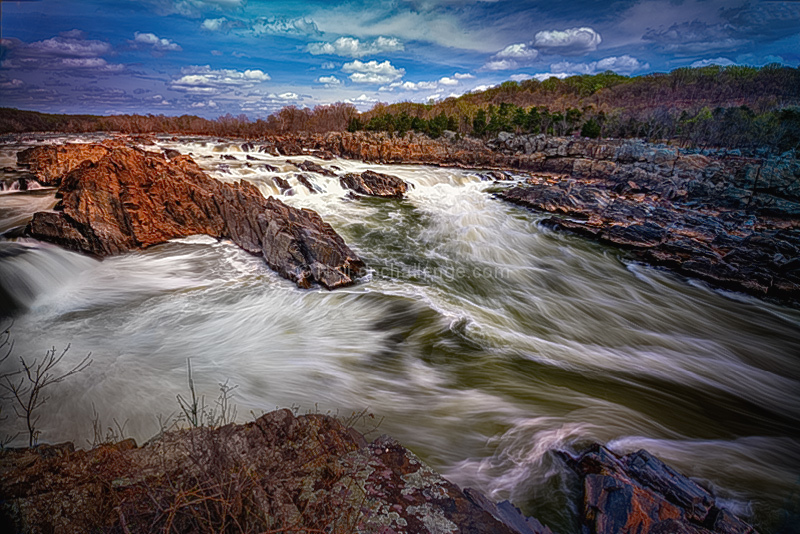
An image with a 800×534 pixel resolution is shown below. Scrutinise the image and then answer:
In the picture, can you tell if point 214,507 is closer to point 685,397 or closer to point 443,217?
point 685,397

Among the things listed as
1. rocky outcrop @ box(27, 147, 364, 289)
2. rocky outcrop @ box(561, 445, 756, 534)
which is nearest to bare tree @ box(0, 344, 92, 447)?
rocky outcrop @ box(27, 147, 364, 289)

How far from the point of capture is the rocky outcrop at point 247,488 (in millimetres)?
2607

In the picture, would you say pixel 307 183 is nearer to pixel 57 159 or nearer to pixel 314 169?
pixel 314 169

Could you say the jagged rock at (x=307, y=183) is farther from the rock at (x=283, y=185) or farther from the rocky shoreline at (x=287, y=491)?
the rocky shoreline at (x=287, y=491)

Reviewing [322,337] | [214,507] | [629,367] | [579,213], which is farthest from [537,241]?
[214,507]

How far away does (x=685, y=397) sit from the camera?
290 inches

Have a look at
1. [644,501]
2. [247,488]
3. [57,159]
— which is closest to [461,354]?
[644,501]

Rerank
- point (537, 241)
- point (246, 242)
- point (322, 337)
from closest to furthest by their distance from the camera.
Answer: point (322, 337)
point (246, 242)
point (537, 241)

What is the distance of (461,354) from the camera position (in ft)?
27.7

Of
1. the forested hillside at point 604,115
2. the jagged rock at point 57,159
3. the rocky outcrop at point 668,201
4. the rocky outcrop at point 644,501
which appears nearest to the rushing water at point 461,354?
the rocky outcrop at point 644,501

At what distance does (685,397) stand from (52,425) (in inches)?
483

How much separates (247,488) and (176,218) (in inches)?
592

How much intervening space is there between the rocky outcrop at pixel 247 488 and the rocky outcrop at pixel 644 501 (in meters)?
0.90

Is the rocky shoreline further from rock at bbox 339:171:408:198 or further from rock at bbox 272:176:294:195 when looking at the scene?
rock at bbox 339:171:408:198
